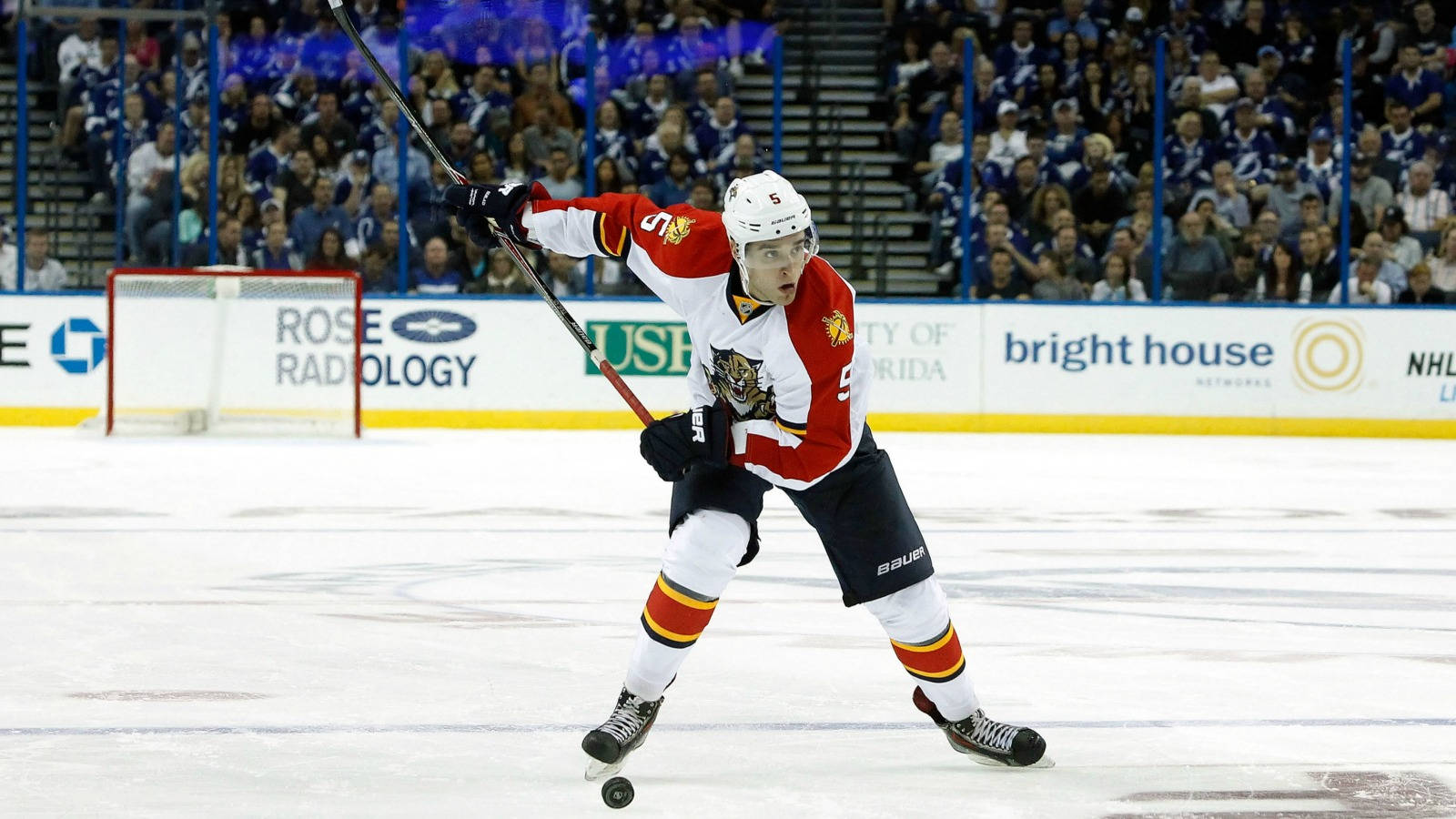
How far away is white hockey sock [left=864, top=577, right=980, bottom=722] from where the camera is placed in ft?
10.7

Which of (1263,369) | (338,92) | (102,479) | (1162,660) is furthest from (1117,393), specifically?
(1162,660)

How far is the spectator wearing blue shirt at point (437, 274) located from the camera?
12.1m

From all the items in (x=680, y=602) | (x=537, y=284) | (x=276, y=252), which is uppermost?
(x=537, y=284)

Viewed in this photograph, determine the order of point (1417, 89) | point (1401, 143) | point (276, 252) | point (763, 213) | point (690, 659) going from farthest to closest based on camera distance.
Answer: point (1417, 89) → point (1401, 143) → point (276, 252) → point (690, 659) → point (763, 213)

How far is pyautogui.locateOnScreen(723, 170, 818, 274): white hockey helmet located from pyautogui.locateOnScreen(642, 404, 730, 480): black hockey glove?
25 cm

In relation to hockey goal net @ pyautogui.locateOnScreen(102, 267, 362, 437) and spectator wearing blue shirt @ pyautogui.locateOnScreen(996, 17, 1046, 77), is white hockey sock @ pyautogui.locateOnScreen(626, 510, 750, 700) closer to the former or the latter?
hockey goal net @ pyautogui.locateOnScreen(102, 267, 362, 437)

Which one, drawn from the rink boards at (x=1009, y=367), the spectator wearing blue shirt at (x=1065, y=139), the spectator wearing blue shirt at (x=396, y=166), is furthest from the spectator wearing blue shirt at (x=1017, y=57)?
the spectator wearing blue shirt at (x=396, y=166)

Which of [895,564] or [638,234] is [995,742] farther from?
[638,234]

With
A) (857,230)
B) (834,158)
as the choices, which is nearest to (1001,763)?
(857,230)

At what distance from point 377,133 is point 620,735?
9541mm

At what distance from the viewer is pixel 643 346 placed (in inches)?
478

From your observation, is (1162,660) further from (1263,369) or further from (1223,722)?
(1263,369)

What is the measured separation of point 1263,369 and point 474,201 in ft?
31.3

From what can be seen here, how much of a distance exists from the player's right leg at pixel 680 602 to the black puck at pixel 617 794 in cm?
25
